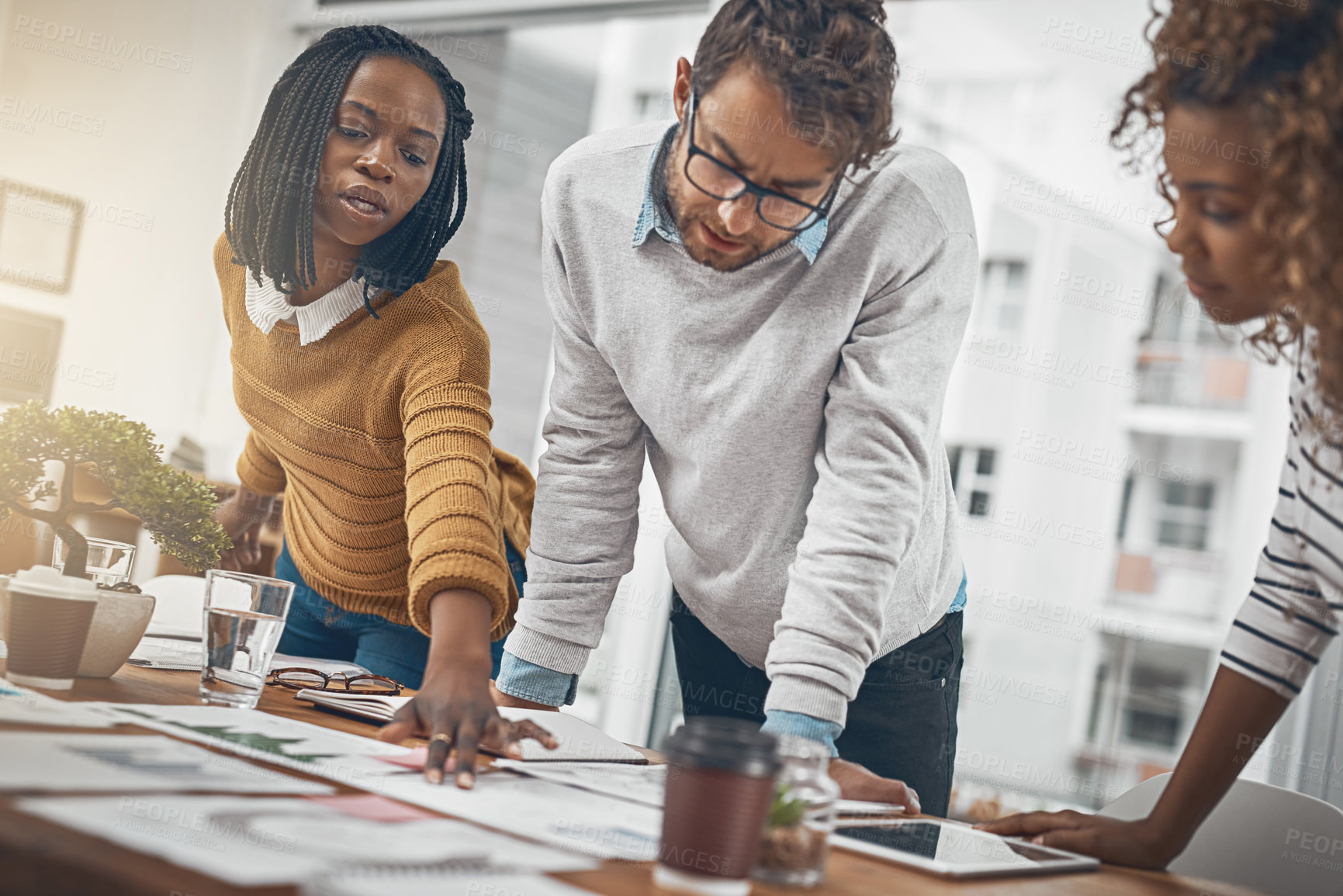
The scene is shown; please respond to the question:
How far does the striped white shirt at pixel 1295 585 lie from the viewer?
0.96 metres

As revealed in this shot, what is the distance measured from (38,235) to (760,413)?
3329 mm

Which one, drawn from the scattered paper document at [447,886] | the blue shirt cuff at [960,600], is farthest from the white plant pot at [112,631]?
the blue shirt cuff at [960,600]

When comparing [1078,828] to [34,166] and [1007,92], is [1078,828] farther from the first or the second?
[34,166]

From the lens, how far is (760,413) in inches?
52.9

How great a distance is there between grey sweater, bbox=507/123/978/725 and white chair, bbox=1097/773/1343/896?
0.42 meters

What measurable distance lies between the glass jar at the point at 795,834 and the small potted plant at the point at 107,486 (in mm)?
714

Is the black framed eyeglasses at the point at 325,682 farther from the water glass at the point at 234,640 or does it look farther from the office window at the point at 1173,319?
the office window at the point at 1173,319

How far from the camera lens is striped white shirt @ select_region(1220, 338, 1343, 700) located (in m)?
0.96

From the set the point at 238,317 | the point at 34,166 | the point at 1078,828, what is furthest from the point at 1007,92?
the point at 34,166

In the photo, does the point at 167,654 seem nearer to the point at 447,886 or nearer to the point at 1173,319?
the point at 447,886

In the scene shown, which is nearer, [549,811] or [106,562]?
[549,811]

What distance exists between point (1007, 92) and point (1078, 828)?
2.98 meters

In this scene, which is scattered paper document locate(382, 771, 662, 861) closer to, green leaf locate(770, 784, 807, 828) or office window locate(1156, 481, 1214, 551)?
green leaf locate(770, 784, 807, 828)

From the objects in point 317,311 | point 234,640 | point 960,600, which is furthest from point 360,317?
point 960,600
